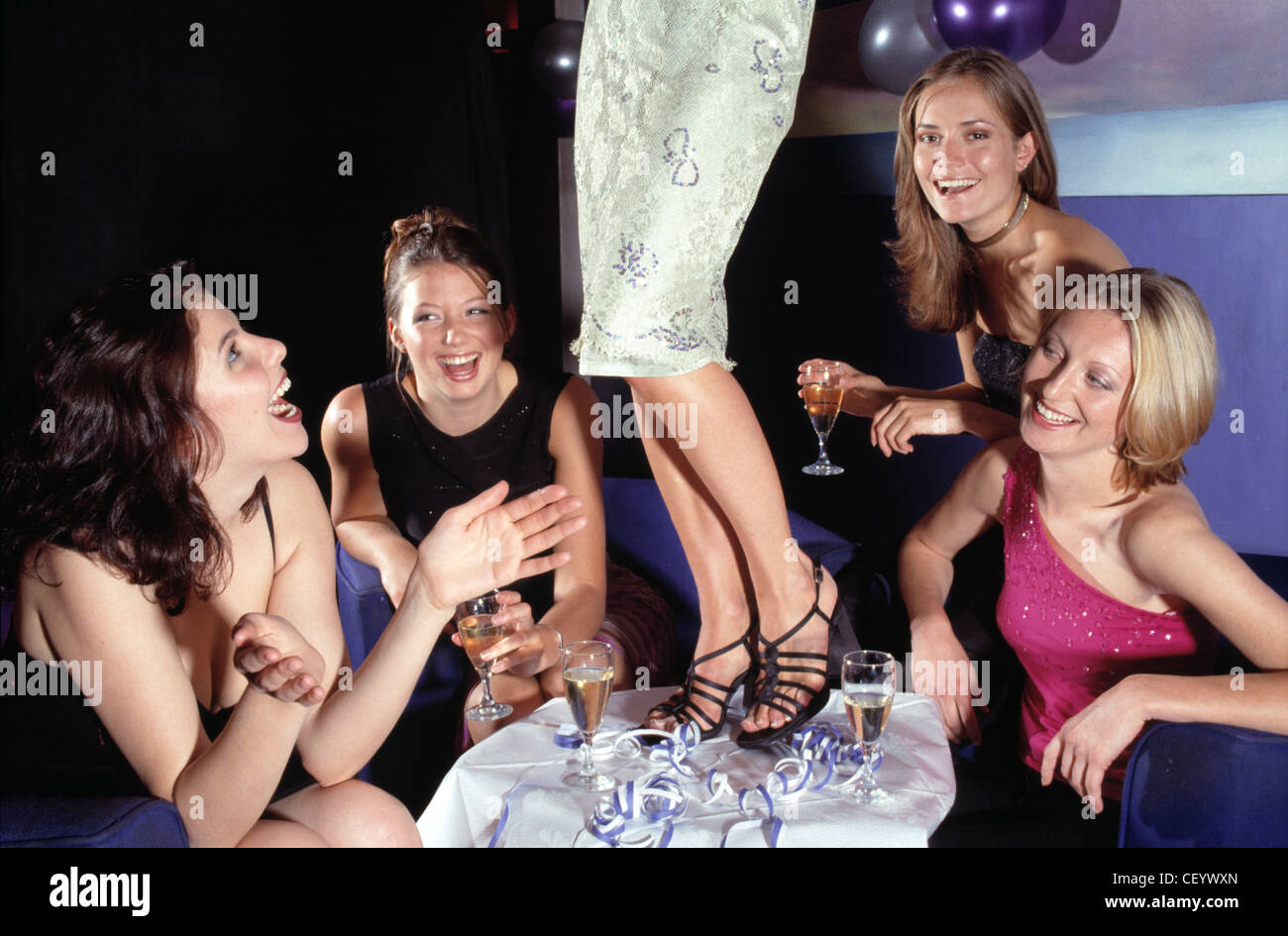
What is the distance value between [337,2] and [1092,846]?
3135mm

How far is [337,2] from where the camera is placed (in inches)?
129

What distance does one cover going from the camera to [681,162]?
1525mm

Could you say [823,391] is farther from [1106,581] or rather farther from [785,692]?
[785,692]

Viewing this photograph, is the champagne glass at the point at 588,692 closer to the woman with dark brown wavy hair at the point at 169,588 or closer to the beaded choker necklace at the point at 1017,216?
the woman with dark brown wavy hair at the point at 169,588

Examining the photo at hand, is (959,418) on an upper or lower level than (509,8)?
lower

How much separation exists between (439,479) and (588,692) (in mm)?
1201

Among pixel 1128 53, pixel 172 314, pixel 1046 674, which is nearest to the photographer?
pixel 172 314

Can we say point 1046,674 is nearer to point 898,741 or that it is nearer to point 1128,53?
point 898,741

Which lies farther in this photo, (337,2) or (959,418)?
(337,2)

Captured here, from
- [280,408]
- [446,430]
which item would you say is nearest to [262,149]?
[446,430]

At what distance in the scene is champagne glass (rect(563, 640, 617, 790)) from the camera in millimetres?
1370

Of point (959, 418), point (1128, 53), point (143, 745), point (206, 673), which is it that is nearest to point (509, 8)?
point (1128, 53)

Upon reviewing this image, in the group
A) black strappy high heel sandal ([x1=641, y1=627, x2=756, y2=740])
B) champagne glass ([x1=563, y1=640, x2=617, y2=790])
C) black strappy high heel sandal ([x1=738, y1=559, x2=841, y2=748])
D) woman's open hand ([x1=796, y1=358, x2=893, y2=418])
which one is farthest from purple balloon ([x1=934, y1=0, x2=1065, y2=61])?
champagne glass ([x1=563, y1=640, x2=617, y2=790])
